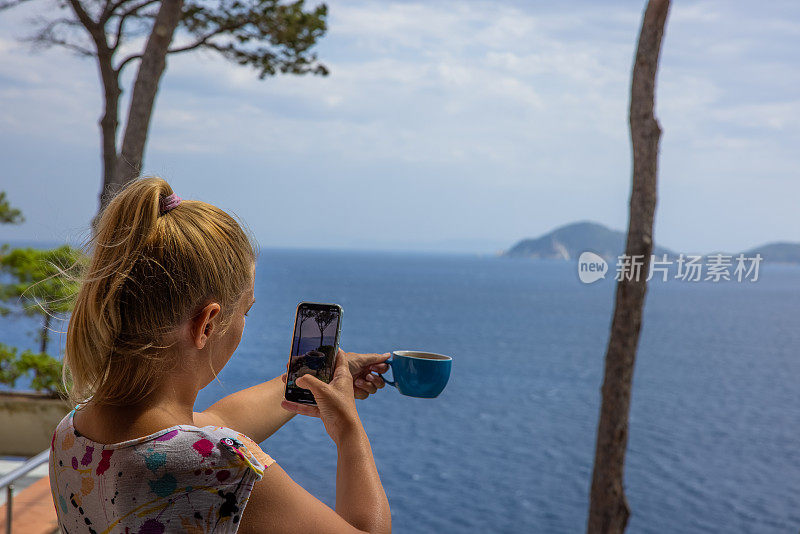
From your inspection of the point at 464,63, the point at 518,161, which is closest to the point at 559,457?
the point at 518,161

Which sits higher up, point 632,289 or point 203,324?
point 203,324

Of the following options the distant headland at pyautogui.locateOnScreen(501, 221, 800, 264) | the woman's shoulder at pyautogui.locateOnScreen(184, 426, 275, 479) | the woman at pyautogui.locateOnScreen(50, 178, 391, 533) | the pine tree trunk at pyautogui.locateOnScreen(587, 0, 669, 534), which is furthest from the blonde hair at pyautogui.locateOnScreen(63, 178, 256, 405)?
the distant headland at pyautogui.locateOnScreen(501, 221, 800, 264)

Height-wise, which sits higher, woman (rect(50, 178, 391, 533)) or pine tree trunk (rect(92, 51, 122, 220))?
pine tree trunk (rect(92, 51, 122, 220))

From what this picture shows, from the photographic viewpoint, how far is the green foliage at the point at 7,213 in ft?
39.2

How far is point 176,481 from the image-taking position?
0.90 meters

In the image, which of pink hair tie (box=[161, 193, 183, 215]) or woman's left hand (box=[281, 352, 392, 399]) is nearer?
pink hair tie (box=[161, 193, 183, 215])

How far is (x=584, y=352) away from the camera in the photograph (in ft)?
149

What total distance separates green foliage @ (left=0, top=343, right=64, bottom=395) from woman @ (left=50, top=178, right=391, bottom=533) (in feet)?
19.8

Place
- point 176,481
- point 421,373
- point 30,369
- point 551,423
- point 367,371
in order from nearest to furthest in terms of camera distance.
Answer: point 176,481 < point 421,373 < point 367,371 < point 30,369 < point 551,423

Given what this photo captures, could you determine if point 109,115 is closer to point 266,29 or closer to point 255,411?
point 266,29

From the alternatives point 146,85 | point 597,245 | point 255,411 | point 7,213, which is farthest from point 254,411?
point 597,245

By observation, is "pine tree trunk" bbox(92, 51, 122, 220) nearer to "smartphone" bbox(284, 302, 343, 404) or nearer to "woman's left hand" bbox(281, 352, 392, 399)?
"woman's left hand" bbox(281, 352, 392, 399)

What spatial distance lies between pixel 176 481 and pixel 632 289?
18.7 ft

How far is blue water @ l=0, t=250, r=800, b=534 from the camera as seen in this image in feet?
69.5
